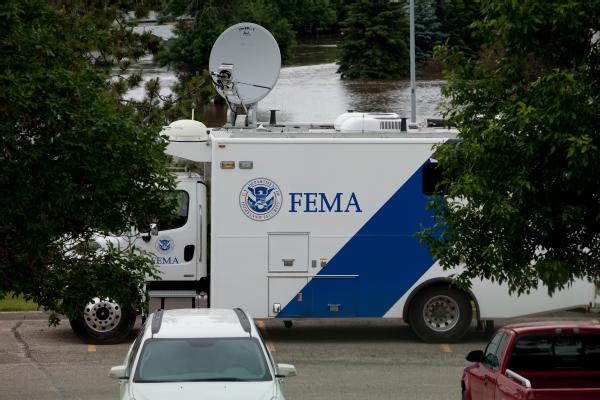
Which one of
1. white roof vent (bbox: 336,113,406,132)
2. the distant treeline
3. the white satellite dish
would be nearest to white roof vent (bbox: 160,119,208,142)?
the white satellite dish

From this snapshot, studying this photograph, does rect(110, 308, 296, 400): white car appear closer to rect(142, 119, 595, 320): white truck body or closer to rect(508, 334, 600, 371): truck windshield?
rect(508, 334, 600, 371): truck windshield

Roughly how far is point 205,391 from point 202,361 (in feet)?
1.81

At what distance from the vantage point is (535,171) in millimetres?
10633

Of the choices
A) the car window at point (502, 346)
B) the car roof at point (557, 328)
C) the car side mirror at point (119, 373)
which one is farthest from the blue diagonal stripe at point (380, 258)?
the car side mirror at point (119, 373)

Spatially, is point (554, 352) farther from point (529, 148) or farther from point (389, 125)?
point (389, 125)

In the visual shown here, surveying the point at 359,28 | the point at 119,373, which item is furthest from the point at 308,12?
the point at 119,373

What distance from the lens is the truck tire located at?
18578 millimetres

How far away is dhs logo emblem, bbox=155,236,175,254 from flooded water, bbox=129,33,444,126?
32.0ft

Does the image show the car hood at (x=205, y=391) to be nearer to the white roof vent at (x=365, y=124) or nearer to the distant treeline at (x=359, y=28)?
the white roof vent at (x=365, y=124)

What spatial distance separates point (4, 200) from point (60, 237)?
85 centimetres

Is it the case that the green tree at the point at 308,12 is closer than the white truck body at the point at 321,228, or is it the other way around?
the white truck body at the point at 321,228

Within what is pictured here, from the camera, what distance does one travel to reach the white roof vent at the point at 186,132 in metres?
18.9

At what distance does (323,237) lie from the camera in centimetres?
1839

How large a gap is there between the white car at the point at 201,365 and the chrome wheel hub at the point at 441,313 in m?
7.14
